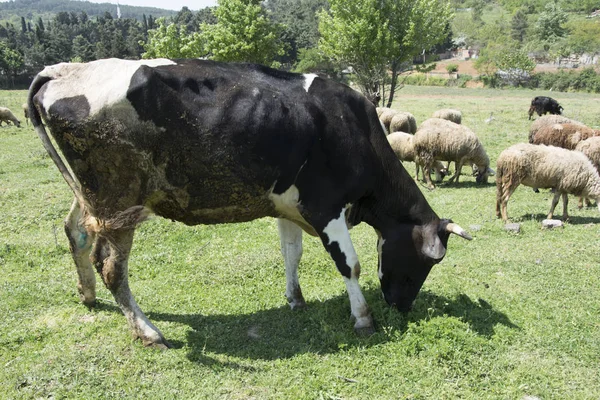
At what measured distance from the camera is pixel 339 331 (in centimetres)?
562

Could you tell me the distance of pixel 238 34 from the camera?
1121 inches

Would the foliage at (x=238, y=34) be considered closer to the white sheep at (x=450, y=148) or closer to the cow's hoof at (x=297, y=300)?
the white sheep at (x=450, y=148)

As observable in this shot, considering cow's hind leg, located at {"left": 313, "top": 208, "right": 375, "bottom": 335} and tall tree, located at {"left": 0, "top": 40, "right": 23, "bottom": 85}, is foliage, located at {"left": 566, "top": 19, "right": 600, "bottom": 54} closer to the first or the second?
tall tree, located at {"left": 0, "top": 40, "right": 23, "bottom": 85}

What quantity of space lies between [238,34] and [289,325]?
25.5m

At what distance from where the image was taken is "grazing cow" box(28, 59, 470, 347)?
15.6 ft

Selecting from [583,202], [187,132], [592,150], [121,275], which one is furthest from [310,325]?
[592,150]

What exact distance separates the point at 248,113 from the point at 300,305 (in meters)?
2.74

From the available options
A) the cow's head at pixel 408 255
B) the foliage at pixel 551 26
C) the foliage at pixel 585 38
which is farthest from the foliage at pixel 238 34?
the foliage at pixel 551 26

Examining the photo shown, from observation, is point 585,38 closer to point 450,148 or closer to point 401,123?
point 401,123

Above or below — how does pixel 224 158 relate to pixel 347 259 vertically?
above

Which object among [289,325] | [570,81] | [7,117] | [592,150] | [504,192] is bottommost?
[7,117]

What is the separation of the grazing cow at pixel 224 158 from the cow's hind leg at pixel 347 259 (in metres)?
0.01

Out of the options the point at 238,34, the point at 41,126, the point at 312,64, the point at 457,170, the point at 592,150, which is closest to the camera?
the point at 41,126

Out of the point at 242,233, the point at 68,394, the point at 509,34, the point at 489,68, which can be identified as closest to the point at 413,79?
the point at 489,68
